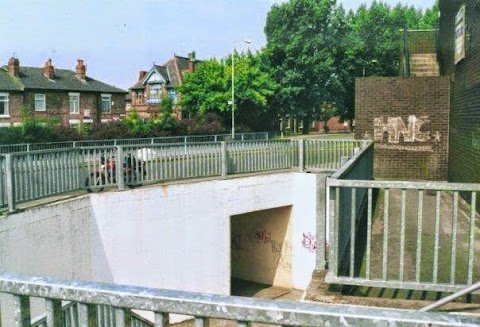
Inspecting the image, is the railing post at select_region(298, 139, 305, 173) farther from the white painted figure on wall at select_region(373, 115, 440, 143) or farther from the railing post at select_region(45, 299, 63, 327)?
the railing post at select_region(45, 299, 63, 327)

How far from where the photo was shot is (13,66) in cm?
4281

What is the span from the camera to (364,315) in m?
1.53

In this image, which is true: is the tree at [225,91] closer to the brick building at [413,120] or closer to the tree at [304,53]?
the tree at [304,53]

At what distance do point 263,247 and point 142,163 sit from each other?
20.0 feet

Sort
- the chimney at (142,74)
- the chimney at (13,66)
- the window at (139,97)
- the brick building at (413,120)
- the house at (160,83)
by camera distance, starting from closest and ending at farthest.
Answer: the brick building at (413,120) → the chimney at (13,66) → the house at (160,83) → the window at (139,97) → the chimney at (142,74)

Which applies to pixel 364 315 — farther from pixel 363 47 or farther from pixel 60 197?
pixel 363 47

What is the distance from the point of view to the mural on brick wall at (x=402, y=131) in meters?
16.7

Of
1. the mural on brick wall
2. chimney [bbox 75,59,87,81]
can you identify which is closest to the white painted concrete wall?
the mural on brick wall

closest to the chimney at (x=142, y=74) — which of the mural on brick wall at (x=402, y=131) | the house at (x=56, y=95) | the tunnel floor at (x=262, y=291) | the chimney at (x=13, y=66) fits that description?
the house at (x=56, y=95)

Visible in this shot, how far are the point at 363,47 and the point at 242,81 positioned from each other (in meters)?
19.1

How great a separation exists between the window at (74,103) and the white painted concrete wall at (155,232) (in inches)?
1397

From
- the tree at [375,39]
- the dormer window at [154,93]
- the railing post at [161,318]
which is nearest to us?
the railing post at [161,318]

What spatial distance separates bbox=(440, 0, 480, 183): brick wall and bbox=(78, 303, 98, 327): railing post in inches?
362

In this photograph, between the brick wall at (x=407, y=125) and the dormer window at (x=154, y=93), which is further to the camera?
the dormer window at (x=154, y=93)
